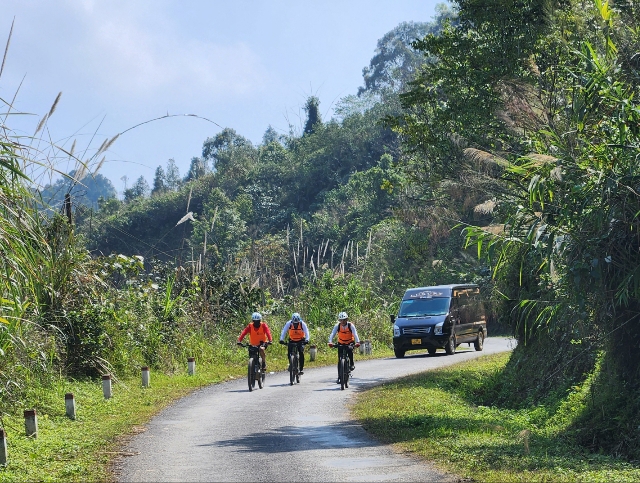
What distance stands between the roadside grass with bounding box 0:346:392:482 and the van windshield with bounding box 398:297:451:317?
7969 mm

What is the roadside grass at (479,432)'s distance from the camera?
9.94 meters

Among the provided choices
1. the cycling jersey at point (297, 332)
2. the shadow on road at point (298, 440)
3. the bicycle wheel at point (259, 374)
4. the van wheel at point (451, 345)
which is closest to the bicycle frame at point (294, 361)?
the cycling jersey at point (297, 332)

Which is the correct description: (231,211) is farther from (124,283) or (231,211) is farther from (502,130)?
(502,130)

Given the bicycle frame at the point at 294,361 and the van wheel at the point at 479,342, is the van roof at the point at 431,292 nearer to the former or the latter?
the van wheel at the point at 479,342

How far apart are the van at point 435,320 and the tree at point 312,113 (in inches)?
2176

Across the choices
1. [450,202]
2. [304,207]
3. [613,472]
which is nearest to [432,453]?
[613,472]

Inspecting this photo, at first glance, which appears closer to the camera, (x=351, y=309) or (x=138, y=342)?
(x=138, y=342)

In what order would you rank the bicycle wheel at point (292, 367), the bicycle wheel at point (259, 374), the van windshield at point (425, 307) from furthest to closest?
the van windshield at point (425, 307) → the bicycle wheel at point (292, 367) → the bicycle wheel at point (259, 374)

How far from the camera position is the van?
29578mm

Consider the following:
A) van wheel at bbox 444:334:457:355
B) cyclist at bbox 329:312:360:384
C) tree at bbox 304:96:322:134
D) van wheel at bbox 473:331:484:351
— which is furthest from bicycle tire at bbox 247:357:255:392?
tree at bbox 304:96:322:134

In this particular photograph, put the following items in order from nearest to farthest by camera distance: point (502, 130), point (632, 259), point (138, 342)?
point (632, 259)
point (502, 130)
point (138, 342)

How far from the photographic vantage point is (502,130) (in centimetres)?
2089

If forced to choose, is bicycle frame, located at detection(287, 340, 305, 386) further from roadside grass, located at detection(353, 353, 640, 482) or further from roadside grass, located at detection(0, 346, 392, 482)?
roadside grass, located at detection(353, 353, 640, 482)

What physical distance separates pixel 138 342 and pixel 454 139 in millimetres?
9210
